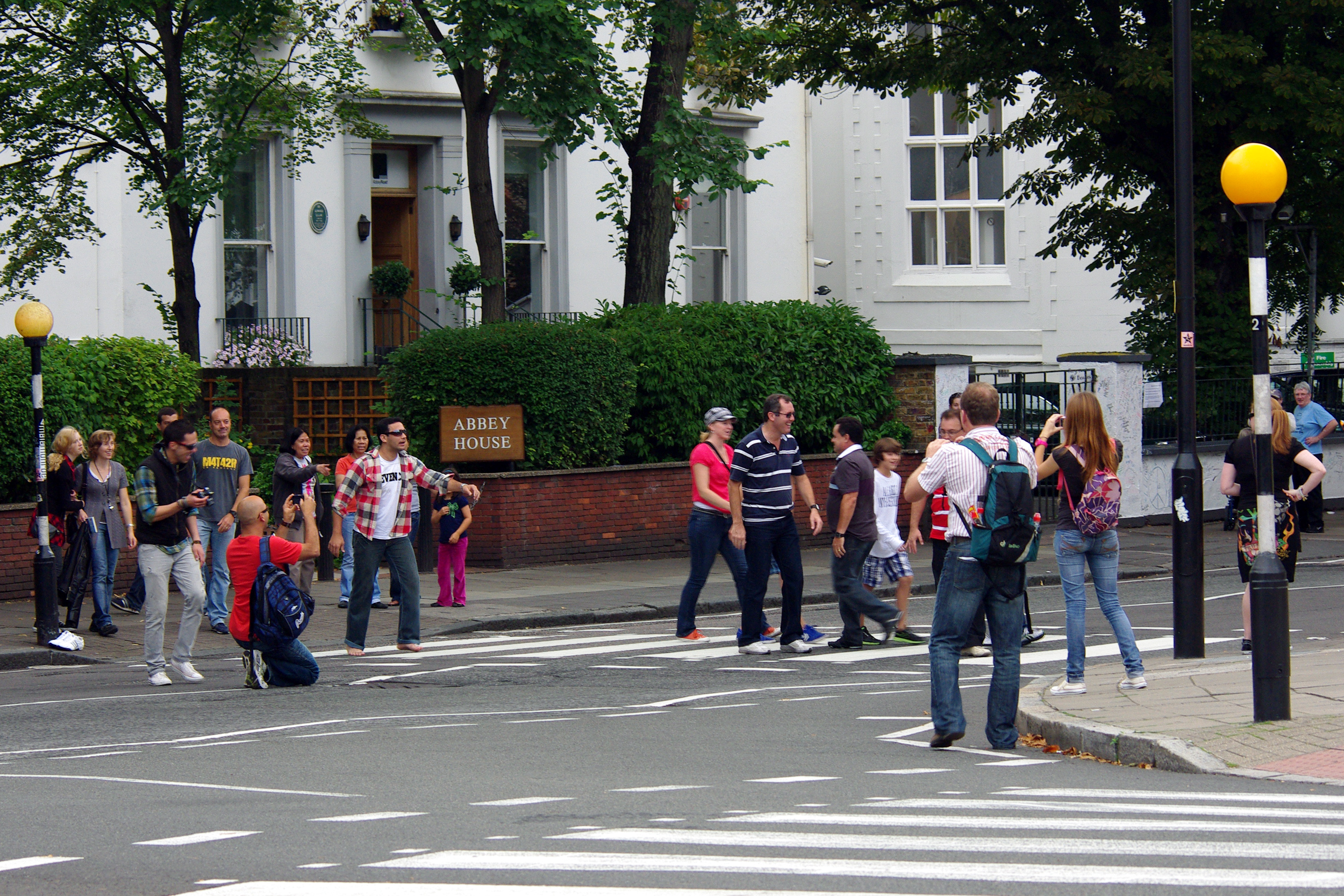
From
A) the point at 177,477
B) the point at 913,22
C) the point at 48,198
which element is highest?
the point at 913,22

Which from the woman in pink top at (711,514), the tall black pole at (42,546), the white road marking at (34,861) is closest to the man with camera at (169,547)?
the tall black pole at (42,546)

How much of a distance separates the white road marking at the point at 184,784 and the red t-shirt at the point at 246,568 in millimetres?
2860

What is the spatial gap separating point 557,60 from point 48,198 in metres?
7.33

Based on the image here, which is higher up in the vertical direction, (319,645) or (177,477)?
(177,477)

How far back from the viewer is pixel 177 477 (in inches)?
476

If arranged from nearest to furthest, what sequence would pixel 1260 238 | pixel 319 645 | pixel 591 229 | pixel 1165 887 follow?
pixel 1165 887 < pixel 1260 238 < pixel 319 645 < pixel 591 229

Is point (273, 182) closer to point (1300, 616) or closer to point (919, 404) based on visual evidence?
point (919, 404)

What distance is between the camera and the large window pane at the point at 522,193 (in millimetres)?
26547

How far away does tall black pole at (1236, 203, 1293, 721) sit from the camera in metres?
8.30

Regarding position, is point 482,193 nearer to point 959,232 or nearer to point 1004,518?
point 1004,518

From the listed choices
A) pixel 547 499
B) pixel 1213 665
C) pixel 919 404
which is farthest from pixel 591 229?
pixel 1213 665

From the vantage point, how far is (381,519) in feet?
41.3

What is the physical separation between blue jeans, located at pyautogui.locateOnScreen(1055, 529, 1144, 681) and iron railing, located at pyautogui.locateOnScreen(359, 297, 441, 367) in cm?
1664

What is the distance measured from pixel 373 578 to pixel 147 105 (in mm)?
9823
